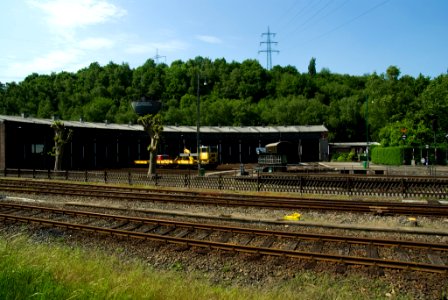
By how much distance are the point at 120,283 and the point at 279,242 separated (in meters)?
5.64

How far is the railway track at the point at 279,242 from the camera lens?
29.9 ft

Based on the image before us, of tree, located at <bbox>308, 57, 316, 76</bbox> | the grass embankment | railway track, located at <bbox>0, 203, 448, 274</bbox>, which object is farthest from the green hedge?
tree, located at <bbox>308, 57, 316, 76</bbox>

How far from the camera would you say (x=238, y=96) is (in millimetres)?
135875

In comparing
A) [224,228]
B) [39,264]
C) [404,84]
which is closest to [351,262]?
[224,228]

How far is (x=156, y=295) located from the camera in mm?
6312

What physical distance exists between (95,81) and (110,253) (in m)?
137

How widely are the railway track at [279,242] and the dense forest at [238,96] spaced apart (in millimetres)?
55341

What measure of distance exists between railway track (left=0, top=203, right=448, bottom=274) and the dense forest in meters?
55.3

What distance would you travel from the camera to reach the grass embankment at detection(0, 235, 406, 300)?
5868 millimetres

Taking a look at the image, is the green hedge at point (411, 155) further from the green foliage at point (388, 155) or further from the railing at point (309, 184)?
the railing at point (309, 184)

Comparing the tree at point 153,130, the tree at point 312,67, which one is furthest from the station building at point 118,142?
the tree at point 312,67

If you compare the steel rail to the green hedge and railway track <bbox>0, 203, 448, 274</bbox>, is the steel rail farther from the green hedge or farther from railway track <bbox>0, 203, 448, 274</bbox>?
the green hedge

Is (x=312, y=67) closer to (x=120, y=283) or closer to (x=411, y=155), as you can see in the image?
(x=411, y=155)

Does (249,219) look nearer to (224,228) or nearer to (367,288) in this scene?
(224,228)
